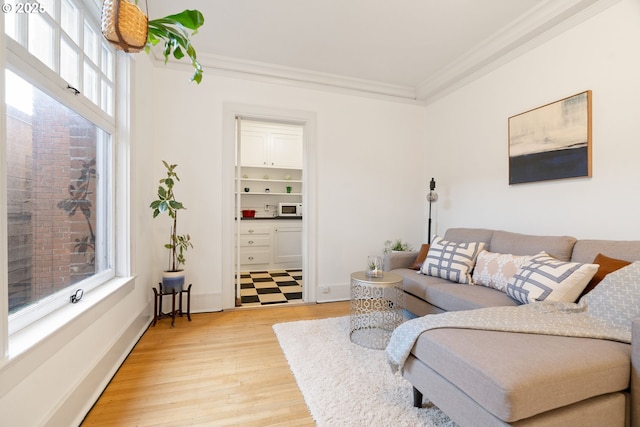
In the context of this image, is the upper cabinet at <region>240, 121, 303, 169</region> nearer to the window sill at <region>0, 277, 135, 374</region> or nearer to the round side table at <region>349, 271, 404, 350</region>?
the round side table at <region>349, 271, 404, 350</region>

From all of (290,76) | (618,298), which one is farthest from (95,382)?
(290,76)

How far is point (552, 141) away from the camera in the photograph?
253 centimetres

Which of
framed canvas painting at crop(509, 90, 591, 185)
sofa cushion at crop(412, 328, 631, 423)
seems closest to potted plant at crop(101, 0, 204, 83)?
sofa cushion at crop(412, 328, 631, 423)

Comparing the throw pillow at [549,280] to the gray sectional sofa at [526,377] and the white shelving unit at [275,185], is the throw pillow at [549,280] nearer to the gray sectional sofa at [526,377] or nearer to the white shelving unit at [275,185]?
the gray sectional sofa at [526,377]

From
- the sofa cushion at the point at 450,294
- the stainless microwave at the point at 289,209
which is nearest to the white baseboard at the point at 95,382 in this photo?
the sofa cushion at the point at 450,294

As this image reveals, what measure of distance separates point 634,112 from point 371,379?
260 cm

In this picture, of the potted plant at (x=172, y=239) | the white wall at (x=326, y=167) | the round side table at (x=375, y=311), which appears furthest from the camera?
the white wall at (x=326, y=167)

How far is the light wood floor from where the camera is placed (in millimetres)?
1591

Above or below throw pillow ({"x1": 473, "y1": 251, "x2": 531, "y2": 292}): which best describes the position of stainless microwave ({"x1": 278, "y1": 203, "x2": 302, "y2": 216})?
above

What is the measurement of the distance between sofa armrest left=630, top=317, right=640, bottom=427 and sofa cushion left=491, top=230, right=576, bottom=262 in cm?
102

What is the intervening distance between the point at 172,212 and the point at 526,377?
2972 mm

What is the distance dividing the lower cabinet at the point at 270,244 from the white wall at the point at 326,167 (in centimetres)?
196

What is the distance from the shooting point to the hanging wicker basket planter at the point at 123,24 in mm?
1159

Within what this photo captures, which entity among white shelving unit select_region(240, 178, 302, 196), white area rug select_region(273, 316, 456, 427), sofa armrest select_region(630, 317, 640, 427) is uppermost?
white shelving unit select_region(240, 178, 302, 196)
